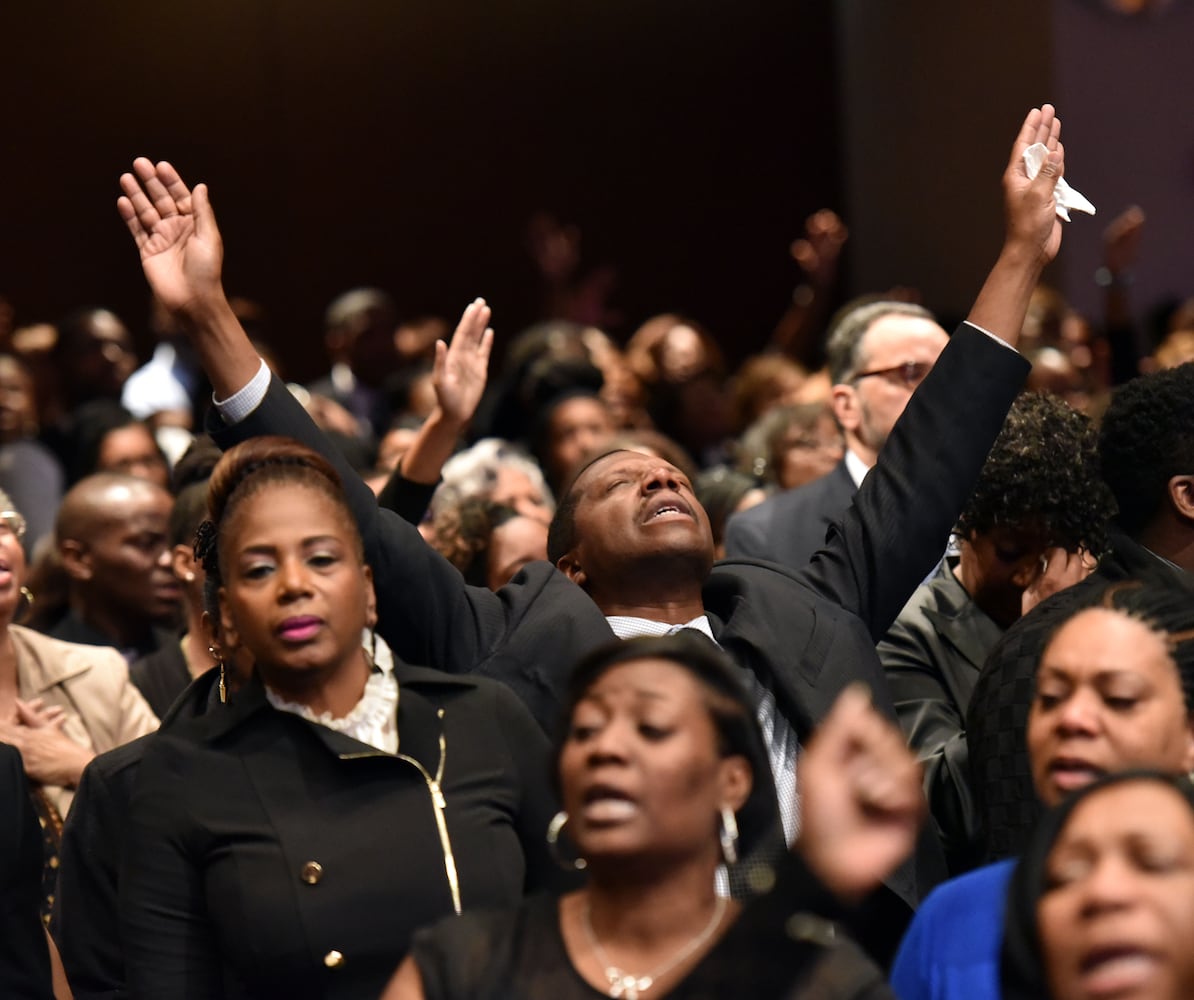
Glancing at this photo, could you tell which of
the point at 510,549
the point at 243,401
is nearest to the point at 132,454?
the point at 510,549

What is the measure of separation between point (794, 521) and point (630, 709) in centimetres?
231

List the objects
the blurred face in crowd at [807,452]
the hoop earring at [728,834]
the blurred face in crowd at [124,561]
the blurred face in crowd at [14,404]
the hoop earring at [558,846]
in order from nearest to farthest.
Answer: the hoop earring at [728,834], the hoop earring at [558,846], the blurred face in crowd at [124,561], the blurred face in crowd at [807,452], the blurred face in crowd at [14,404]

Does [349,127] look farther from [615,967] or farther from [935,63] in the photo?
[615,967]

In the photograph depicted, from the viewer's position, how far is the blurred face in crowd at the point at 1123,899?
1.96 metres

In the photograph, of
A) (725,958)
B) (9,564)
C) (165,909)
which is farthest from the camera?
(9,564)

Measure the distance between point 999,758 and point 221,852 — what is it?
42.6 inches

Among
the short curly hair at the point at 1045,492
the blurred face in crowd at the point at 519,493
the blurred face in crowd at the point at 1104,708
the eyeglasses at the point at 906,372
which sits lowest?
the blurred face in crowd at the point at 1104,708

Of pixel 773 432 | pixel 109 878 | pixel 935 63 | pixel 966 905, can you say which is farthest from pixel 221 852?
pixel 935 63

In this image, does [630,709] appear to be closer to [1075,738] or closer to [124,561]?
[1075,738]

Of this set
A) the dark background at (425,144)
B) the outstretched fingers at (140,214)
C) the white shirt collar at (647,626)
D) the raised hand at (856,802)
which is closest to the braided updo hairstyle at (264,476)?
the outstretched fingers at (140,214)

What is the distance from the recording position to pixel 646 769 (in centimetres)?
215

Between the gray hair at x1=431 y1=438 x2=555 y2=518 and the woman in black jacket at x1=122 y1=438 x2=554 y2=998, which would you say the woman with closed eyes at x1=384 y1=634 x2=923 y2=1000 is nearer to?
the woman in black jacket at x1=122 y1=438 x2=554 y2=998

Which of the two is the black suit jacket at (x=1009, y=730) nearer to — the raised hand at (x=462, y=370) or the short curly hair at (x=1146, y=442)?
the short curly hair at (x=1146, y=442)

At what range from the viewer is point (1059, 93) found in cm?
905
